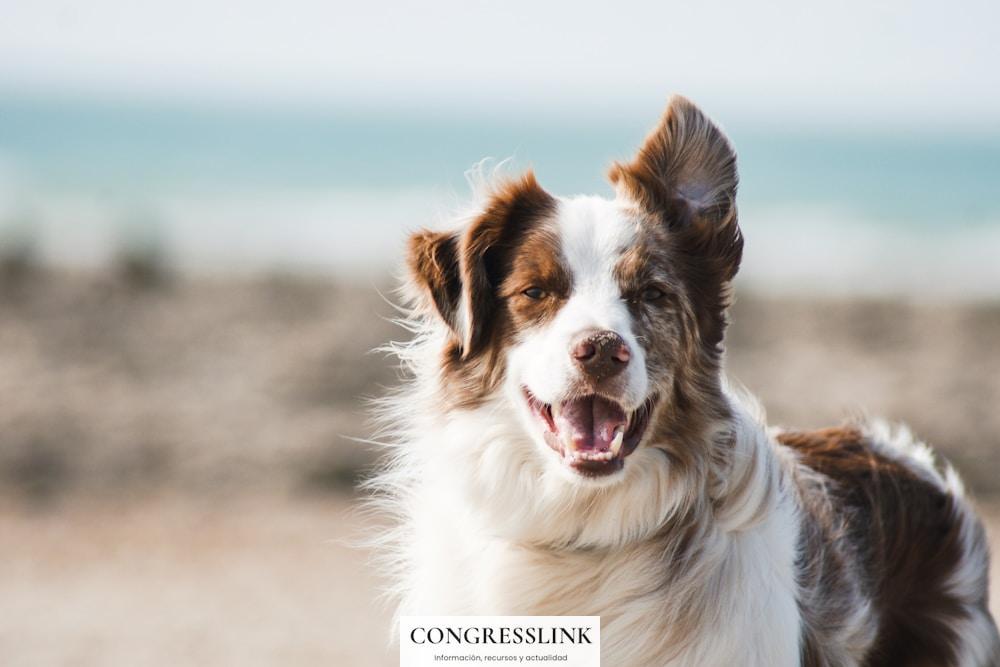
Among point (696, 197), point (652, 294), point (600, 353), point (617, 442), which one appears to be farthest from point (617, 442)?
point (696, 197)

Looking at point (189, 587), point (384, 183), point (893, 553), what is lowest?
point (189, 587)

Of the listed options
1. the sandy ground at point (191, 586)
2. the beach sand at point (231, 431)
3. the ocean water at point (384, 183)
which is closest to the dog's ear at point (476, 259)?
the sandy ground at point (191, 586)

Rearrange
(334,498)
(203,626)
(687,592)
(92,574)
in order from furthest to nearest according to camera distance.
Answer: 1. (334,498)
2. (92,574)
3. (203,626)
4. (687,592)

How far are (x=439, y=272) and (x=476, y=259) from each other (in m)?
0.11

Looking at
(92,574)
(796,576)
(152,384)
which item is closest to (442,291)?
(796,576)

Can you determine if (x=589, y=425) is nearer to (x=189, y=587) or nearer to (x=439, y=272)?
(x=439, y=272)

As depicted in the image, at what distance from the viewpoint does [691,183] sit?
3416 millimetres

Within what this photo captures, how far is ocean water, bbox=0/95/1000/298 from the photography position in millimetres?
18609

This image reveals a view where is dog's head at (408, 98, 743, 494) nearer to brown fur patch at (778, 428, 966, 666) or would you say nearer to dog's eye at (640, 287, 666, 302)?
dog's eye at (640, 287, 666, 302)

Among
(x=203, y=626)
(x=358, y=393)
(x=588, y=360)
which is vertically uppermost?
(x=588, y=360)

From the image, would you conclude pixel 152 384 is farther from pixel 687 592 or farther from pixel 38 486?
pixel 687 592

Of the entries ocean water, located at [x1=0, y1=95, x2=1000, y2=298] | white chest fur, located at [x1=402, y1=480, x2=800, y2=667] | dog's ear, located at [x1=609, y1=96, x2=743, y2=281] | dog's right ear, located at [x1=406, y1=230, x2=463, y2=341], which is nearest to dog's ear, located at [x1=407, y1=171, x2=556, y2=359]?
dog's right ear, located at [x1=406, y1=230, x2=463, y2=341]

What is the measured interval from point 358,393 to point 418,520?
6.96 meters

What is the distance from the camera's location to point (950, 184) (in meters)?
26.1
